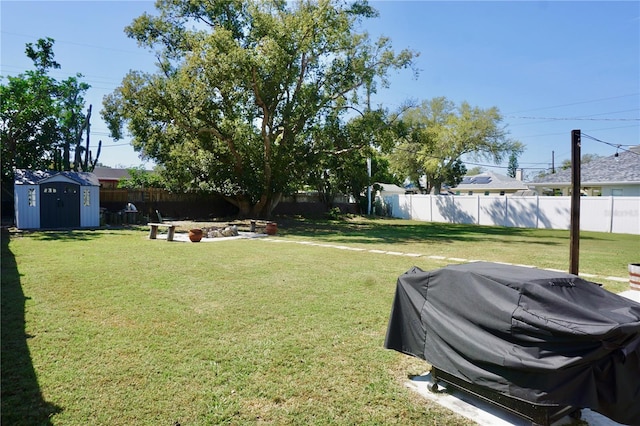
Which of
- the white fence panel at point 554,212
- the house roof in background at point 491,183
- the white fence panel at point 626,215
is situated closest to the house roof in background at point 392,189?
the house roof in background at point 491,183

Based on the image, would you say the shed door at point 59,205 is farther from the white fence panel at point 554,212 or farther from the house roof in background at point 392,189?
the house roof in background at point 392,189

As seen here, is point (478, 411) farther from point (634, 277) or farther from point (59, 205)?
point (59, 205)

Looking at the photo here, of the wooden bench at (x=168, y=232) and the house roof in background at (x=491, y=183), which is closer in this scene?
the wooden bench at (x=168, y=232)

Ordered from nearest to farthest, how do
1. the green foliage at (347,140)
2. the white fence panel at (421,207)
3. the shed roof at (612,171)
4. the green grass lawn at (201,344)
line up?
the green grass lawn at (201,344), the green foliage at (347,140), the shed roof at (612,171), the white fence panel at (421,207)

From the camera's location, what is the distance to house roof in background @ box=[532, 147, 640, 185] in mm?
22252

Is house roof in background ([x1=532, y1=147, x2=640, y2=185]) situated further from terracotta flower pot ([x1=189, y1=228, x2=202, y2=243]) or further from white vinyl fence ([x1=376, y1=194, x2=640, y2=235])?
terracotta flower pot ([x1=189, y1=228, x2=202, y2=243])

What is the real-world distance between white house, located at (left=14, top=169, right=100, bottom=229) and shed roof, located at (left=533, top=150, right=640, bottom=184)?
24.8 meters

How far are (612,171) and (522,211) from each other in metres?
6.09

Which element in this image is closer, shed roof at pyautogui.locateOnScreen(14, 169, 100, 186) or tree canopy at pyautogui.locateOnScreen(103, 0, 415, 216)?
shed roof at pyautogui.locateOnScreen(14, 169, 100, 186)

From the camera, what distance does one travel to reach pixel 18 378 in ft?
11.3

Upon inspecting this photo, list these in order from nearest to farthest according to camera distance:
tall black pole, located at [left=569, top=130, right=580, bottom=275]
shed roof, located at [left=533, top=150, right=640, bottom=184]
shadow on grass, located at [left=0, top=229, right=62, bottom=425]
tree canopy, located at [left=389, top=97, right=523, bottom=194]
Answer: shadow on grass, located at [left=0, top=229, right=62, bottom=425]
tall black pole, located at [left=569, top=130, right=580, bottom=275]
shed roof, located at [left=533, top=150, right=640, bottom=184]
tree canopy, located at [left=389, top=97, right=523, bottom=194]

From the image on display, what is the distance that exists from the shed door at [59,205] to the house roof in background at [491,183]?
127 ft

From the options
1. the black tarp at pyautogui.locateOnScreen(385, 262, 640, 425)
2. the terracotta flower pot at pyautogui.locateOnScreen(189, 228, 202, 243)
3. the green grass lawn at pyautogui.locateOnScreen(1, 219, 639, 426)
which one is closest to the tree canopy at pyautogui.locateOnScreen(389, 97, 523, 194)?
the terracotta flower pot at pyautogui.locateOnScreen(189, 228, 202, 243)

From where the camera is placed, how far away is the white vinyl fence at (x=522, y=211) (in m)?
19.3
